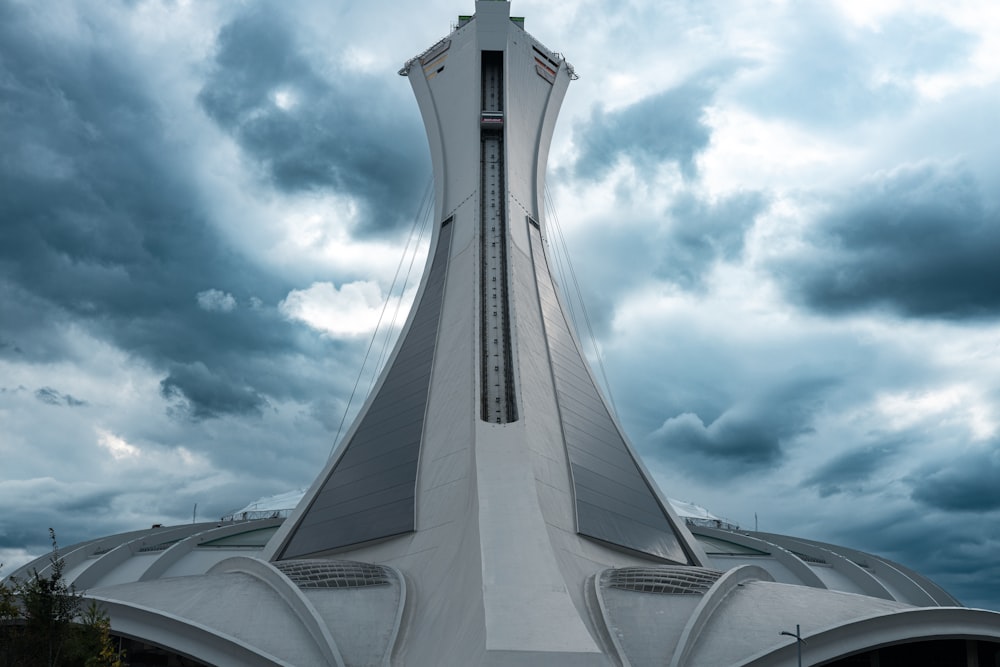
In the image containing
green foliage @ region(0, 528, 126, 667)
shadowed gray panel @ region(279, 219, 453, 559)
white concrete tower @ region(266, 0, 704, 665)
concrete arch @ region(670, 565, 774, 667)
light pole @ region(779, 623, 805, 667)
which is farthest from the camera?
shadowed gray panel @ region(279, 219, 453, 559)

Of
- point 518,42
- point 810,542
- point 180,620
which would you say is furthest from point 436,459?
point 518,42

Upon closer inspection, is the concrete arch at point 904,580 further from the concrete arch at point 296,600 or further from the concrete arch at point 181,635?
the concrete arch at point 181,635

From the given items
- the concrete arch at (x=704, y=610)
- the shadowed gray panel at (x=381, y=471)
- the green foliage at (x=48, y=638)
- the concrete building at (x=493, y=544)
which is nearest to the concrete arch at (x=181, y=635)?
the concrete building at (x=493, y=544)

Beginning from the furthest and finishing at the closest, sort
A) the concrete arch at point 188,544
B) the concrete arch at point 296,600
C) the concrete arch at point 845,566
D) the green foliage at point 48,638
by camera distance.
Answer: the concrete arch at point 845,566, the concrete arch at point 188,544, the concrete arch at point 296,600, the green foliage at point 48,638

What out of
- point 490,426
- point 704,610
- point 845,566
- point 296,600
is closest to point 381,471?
point 490,426

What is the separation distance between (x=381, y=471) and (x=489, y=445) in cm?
500

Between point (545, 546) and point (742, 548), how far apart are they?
15198 millimetres

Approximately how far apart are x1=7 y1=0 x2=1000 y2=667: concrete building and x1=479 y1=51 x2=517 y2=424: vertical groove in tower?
3.1 inches

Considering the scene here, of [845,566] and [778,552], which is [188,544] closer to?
[778,552]

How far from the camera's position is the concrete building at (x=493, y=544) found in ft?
49.4

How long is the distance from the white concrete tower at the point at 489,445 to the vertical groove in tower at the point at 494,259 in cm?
7

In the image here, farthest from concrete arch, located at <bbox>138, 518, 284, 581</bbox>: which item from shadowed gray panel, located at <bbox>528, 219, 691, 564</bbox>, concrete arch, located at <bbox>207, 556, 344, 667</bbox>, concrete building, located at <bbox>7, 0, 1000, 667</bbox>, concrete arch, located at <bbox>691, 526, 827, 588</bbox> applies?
concrete arch, located at <bbox>691, 526, 827, 588</bbox>

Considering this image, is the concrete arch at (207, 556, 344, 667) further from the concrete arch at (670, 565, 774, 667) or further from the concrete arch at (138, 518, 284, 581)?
the concrete arch at (138, 518, 284, 581)

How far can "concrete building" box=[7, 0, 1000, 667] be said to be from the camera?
15.1 metres
